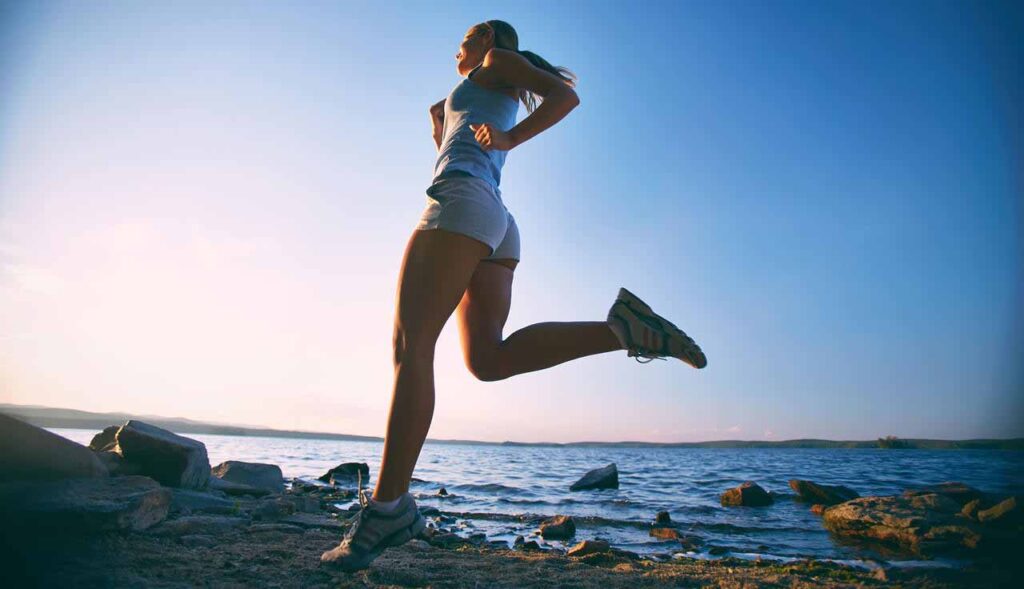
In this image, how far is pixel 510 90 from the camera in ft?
8.09

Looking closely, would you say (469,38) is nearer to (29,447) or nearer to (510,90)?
(510,90)

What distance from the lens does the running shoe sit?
6.47 feet

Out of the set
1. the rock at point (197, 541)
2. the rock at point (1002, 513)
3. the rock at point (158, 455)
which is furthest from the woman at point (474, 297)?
the rock at point (1002, 513)

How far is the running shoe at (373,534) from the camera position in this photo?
6.47ft

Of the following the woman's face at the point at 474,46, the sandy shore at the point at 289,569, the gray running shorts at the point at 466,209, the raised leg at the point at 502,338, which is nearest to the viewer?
the sandy shore at the point at 289,569

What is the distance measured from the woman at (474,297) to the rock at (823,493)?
31.6ft

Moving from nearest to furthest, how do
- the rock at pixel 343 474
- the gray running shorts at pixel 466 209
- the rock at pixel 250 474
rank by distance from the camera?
the gray running shorts at pixel 466 209
the rock at pixel 250 474
the rock at pixel 343 474

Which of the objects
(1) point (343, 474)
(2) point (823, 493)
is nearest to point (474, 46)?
(2) point (823, 493)

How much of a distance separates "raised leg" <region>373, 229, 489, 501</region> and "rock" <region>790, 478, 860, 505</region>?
10.1 m

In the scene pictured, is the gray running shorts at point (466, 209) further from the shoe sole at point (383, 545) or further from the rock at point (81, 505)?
the rock at point (81, 505)

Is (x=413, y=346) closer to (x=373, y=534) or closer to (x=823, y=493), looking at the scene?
(x=373, y=534)

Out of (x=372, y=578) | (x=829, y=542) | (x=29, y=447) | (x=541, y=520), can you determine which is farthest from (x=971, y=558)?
(x=29, y=447)

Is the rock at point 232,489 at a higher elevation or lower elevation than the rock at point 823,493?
higher

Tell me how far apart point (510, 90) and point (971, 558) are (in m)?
5.40
